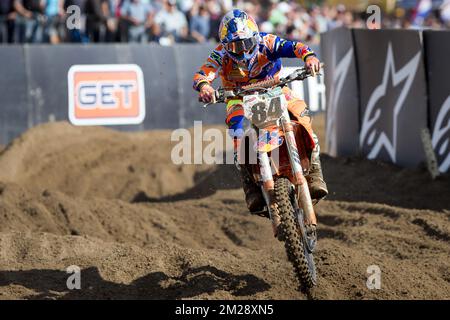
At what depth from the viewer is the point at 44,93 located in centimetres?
1396

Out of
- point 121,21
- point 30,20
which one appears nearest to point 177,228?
point 30,20

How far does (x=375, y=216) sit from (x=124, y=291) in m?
3.49

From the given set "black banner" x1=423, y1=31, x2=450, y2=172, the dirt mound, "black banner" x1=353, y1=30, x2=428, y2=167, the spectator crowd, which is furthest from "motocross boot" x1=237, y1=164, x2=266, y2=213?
the spectator crowd

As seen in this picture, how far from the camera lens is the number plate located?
6.41 metres

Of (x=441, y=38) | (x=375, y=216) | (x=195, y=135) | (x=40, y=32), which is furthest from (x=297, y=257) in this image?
(x=40, y=32)

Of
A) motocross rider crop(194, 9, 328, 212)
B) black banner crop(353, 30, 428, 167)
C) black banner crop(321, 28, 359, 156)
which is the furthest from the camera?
black banner crop(321, 28, 359, 156)

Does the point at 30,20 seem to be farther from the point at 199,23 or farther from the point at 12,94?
the point at 199,23

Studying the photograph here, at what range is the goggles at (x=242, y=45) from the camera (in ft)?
21.6

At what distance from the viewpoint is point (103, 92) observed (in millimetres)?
13789

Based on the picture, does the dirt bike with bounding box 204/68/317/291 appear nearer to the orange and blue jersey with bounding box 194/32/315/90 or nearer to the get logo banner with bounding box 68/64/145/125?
the orange and blue jersey with bounding box 194/32/315/90

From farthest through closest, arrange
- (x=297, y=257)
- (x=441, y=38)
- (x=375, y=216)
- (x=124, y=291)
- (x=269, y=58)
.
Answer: (x=441, y=38), (x=375, y=216), (x=269, y=58), (x=124, y=291), (x=297, y=257)

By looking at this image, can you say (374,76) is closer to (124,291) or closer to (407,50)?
(407,50)

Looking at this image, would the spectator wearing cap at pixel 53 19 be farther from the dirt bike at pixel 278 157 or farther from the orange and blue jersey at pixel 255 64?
the dirt bike at pixel 278 157

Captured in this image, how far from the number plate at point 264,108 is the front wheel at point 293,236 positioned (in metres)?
0.49
